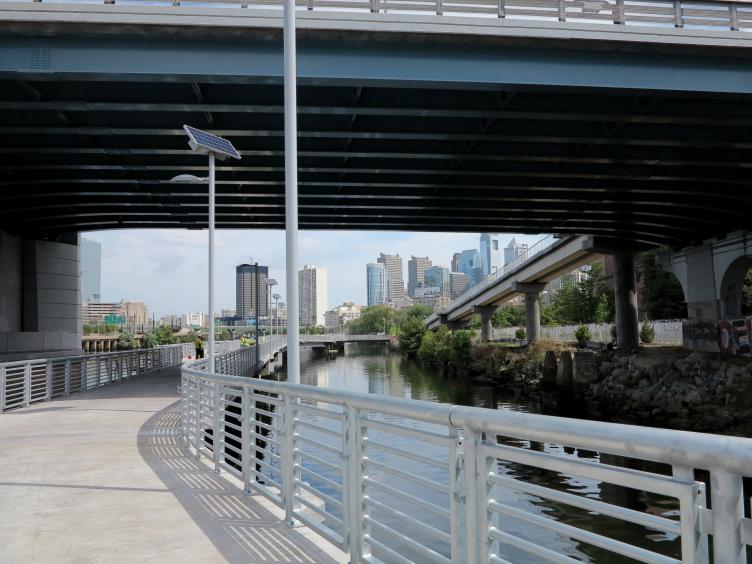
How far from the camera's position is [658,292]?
188ft

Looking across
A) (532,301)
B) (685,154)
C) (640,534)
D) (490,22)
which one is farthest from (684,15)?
(532,301)

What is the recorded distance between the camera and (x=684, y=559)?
7.28 feet

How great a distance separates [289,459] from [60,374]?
1869cm

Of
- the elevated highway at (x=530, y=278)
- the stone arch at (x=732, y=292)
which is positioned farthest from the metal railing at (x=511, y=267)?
the stone arch at (x=732, y=292)

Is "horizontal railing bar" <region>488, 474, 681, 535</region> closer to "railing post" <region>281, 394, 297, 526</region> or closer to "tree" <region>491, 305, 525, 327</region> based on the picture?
"railing post" <region>281, 394, 297, 526</region>

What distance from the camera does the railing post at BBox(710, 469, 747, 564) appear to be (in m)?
2.02

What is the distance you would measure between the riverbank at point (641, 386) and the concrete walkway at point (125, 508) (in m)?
17.1

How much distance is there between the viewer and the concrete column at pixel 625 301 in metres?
40.0

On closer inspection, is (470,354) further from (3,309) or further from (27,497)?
(27,497)

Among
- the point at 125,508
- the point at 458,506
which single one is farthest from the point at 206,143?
the point at 458,506

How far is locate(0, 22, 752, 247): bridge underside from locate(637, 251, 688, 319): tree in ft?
102

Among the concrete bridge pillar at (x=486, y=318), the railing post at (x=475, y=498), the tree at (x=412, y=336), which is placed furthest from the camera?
the tree at (x=412, y=336)

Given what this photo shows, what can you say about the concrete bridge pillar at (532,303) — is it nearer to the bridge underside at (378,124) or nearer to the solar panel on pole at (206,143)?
the bridge underside at (378,124)

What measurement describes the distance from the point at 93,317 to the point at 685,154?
202m
